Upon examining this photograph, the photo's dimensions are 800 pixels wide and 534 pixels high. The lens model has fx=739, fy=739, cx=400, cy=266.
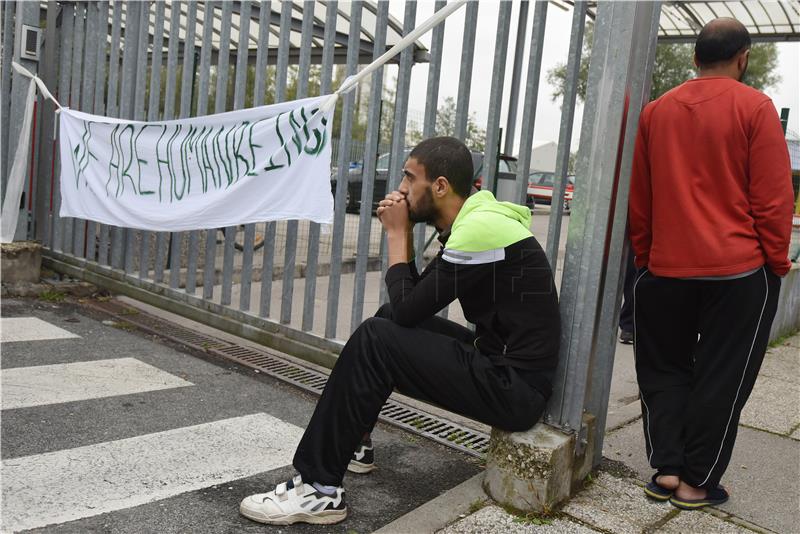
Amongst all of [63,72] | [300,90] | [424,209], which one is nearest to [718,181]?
[424,209]

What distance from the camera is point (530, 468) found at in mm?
2959

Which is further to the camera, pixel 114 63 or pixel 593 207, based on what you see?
pixel 114 63

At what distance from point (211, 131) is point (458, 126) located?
1.94m

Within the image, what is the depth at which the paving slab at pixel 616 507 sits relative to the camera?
291cm

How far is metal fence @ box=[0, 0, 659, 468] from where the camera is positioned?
307 centimetres

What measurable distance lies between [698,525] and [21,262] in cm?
590

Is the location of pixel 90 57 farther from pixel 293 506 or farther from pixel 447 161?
pixel 293 506

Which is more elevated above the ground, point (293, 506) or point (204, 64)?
point (204, 64)

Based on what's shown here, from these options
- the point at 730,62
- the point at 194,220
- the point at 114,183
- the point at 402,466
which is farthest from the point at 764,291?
the point at 114,183

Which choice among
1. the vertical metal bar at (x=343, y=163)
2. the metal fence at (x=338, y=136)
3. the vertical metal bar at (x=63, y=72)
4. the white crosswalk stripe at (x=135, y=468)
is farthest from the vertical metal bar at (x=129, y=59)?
the white crosswalk stripe at (x=135, y=468)

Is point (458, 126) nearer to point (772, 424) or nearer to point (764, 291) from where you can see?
point (764, 291)

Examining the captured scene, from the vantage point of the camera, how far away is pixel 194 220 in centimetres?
514

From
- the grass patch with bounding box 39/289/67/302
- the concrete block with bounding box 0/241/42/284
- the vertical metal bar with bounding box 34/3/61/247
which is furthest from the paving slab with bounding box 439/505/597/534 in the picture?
the vertical metal bar with bounding box 34/3/61/247

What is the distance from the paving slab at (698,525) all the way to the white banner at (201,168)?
7.99ft
